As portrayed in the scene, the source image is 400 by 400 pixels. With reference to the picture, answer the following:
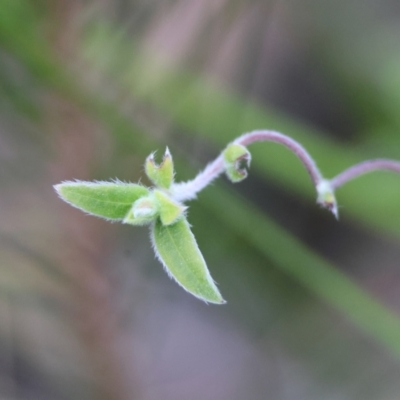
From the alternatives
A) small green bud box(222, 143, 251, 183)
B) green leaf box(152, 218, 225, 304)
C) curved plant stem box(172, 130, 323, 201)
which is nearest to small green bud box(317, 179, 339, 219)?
curved plant stem box(172, 130, 323, 201)

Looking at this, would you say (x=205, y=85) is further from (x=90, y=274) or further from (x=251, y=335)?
(x=251, y=335)

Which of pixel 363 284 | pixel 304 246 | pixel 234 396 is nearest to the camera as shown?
pixel 304 246

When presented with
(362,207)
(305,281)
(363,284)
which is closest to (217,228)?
(305,281)

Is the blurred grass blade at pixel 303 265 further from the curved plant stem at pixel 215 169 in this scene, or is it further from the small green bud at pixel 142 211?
the small green bud at pixel 142 211

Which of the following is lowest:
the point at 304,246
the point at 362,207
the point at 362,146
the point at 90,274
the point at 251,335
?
the point at 90,274

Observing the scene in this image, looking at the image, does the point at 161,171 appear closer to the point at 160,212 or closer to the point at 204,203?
the point at 160,212

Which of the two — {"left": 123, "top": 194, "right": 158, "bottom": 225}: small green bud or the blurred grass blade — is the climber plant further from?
the blurred grass blade

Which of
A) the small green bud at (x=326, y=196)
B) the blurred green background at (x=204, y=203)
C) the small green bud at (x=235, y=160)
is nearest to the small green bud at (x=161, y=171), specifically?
the small green bud at (x=235, y=160)

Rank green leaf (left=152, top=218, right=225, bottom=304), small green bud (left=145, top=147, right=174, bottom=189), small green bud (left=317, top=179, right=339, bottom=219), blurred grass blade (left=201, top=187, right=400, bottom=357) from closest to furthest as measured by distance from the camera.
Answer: green leaf (left=152, top=218, right=225, bottom=304) < small green bud (left=145, top=147, right=174, bottom=189) < small green bud (left=317, top=179, right=339, bottom=219) < blurred grass blade (left=201, top=187, right=400, bottom=357)
